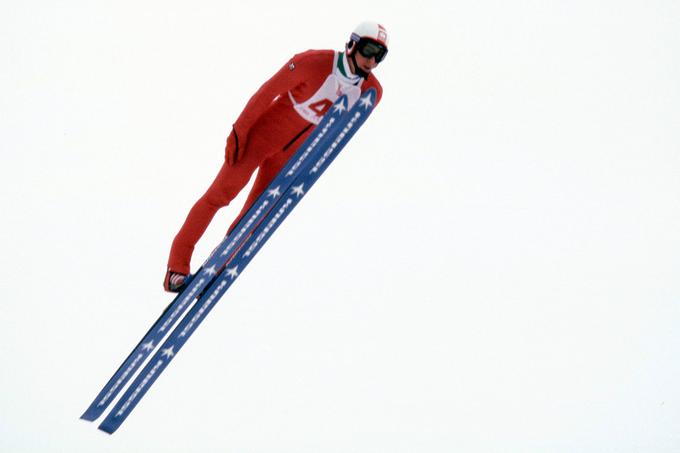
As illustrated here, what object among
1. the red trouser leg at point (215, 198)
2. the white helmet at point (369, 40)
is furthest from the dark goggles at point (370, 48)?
the red trouser leg at point (215, 198)

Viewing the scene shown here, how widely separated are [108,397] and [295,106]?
134 cm

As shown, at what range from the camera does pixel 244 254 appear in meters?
2.88

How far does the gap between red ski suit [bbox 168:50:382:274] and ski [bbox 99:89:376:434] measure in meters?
0.10

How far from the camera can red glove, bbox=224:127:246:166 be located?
9.08 ft

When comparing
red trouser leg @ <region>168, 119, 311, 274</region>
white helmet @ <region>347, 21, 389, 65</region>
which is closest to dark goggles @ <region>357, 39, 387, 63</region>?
white helmet @ <region>347, 21, 389, 65</region>

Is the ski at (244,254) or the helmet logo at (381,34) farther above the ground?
the helmet logo at (381,34)

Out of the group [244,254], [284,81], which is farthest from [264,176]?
[284,81]

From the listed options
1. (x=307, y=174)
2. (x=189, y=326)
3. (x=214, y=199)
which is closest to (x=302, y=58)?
(x=307, y=174)

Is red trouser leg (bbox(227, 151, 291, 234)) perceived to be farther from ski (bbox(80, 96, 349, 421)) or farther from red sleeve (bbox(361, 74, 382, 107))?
red sleeve (bbox(361, 74, 382, 107))

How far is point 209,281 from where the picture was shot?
290cm

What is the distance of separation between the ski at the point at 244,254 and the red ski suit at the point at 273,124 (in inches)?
3.8

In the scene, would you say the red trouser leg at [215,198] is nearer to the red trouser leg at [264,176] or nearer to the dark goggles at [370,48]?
the red trouser leg at [264,176]

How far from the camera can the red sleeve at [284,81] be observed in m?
2.70

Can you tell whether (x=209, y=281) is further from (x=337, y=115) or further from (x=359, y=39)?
(x=359, y=39)
